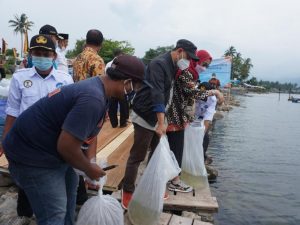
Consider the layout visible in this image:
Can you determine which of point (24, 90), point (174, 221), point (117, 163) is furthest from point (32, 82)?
point (117, 163)

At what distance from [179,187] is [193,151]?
522mm

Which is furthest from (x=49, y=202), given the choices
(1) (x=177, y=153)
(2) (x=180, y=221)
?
(1) (x=177, y=153)

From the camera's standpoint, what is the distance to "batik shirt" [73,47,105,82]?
4266 millimetres

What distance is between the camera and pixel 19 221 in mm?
3391

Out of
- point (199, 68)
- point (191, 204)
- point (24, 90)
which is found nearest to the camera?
point (24, 90)

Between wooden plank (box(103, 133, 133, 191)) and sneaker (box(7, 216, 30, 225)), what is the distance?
1.10 metres

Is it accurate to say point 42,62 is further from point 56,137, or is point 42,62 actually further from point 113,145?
point 113,145

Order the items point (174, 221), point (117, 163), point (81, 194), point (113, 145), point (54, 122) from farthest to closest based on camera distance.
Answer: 1. point (113, 145)
2. point (117, 163)
3. point (81, 194)
4. point (174, 221)
5. point (54, 122)

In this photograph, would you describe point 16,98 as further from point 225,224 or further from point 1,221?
point 225,224

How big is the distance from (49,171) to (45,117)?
0.35m

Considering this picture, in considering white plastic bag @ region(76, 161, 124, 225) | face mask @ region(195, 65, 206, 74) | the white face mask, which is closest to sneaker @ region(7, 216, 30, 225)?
white plastic bag @ region(76, 161, 124, 225)

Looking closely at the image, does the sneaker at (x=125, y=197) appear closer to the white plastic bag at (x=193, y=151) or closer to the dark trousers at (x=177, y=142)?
the dark trousers at (x=177, y=142)

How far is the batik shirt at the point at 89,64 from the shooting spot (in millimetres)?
4266

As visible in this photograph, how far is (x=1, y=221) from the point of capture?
3531 millimetres
